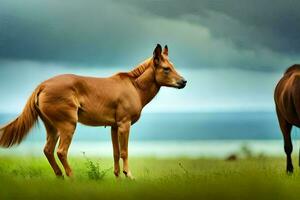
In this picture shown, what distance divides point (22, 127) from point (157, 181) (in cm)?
73

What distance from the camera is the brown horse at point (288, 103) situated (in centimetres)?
354

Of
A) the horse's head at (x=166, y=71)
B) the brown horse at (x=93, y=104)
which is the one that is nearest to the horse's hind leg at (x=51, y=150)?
the brown horse at (x=93, y=104)

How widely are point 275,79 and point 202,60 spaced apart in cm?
44

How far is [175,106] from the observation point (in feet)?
11.0

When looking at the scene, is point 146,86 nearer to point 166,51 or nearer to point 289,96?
point 166,51

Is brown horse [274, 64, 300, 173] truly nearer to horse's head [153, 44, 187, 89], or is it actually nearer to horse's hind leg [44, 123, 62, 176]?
horse's head [153, 44, 187, 89]

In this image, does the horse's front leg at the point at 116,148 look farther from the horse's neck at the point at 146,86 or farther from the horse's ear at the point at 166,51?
the horse's ear at the point at 166,51

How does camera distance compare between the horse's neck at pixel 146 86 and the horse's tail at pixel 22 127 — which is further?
the horse's neck at pixel 146 86

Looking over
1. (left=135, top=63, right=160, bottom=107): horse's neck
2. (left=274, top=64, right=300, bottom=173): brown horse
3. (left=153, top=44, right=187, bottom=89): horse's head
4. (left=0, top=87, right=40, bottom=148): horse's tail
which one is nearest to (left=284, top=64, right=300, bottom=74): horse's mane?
(left=274, top=64, right=300, bottom=173): brown horse

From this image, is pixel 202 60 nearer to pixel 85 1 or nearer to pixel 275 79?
pixel 275 79

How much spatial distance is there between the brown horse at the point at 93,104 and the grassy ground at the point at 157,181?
12cm

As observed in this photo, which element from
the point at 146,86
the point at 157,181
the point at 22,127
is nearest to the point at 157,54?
the point at 146,86

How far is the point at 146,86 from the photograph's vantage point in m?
3.31

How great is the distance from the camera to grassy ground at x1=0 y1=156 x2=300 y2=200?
9.84 ft
